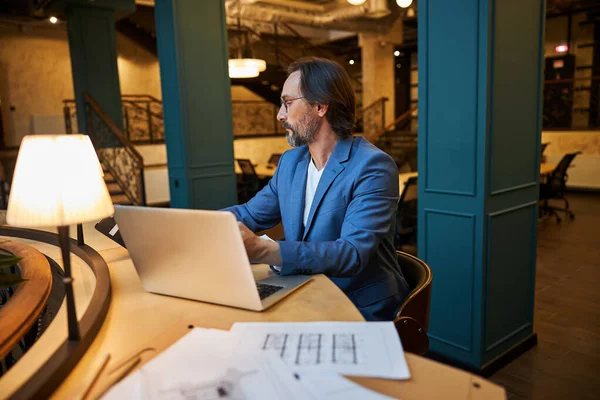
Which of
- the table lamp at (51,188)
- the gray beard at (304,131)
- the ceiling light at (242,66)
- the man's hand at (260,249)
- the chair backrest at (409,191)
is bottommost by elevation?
the chair backrest at (409,191)

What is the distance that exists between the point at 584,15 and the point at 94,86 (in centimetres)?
1064

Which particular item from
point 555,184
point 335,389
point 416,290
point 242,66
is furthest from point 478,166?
point 242,66

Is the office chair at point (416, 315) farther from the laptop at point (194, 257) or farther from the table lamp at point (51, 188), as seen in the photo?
the table lamp at point (51, 188)

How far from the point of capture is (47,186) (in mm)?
961

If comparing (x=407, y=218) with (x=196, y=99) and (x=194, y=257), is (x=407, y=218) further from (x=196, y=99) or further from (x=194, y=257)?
(x=194, y=257)

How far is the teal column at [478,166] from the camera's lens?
2.51m

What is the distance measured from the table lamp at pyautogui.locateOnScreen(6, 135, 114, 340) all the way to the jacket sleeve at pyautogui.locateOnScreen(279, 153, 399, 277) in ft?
1.93

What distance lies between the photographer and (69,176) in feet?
3.23

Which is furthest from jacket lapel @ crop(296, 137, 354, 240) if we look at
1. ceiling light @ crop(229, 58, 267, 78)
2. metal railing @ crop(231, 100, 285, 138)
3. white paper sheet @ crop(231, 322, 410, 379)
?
metal railing @ crop(231, 100, 285, 138)

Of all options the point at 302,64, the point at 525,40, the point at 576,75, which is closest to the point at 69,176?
the point at 302,64

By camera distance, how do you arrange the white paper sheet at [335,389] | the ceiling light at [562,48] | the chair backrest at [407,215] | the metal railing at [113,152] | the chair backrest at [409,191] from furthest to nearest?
the ceiling light at [562,48] → the metal railing at [113,152] → the chair backrest at [407,215] → the chair backrest at [409,191] → the white paper sheet at [335,389]

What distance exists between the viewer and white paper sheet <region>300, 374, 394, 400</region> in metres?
0.79

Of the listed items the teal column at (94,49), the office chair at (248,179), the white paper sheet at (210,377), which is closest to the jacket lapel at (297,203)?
the white paper sheet at (210,377)

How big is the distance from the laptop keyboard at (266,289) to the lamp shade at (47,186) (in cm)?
49
